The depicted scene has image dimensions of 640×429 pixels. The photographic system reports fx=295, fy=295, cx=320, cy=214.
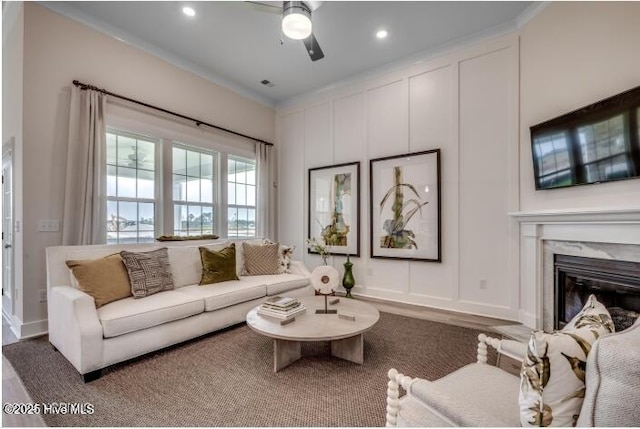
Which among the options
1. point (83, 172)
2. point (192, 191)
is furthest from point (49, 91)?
point (192, 191)

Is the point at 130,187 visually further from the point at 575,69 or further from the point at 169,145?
the point at 575,69

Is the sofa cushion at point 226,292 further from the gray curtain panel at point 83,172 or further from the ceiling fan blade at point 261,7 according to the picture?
the ceiling fan blade at point 261,7

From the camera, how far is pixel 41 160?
294cm

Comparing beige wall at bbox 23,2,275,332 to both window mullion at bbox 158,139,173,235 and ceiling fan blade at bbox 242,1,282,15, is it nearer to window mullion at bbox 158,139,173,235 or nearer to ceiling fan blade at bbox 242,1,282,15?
window mullion at bbox 158,139,173,235

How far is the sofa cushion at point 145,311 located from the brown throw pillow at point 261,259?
3.50ft

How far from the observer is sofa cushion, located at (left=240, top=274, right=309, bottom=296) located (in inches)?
136

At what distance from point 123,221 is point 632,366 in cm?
430

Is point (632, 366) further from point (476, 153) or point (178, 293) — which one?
point (476, 153)

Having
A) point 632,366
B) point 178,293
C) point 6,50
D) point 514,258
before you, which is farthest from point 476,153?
point 6,50

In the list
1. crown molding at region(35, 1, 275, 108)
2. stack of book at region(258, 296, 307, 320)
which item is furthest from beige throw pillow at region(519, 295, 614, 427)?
crown molding at region(35, 1, 275, 108)

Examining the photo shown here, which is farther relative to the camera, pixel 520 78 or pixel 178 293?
pixel 520 78

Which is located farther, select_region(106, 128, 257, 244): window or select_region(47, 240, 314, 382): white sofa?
select_region(106, 128, 257, 244): window

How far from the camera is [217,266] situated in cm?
332

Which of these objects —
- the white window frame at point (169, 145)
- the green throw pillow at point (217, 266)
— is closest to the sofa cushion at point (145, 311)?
the green throw pillow at point (217, 266)
